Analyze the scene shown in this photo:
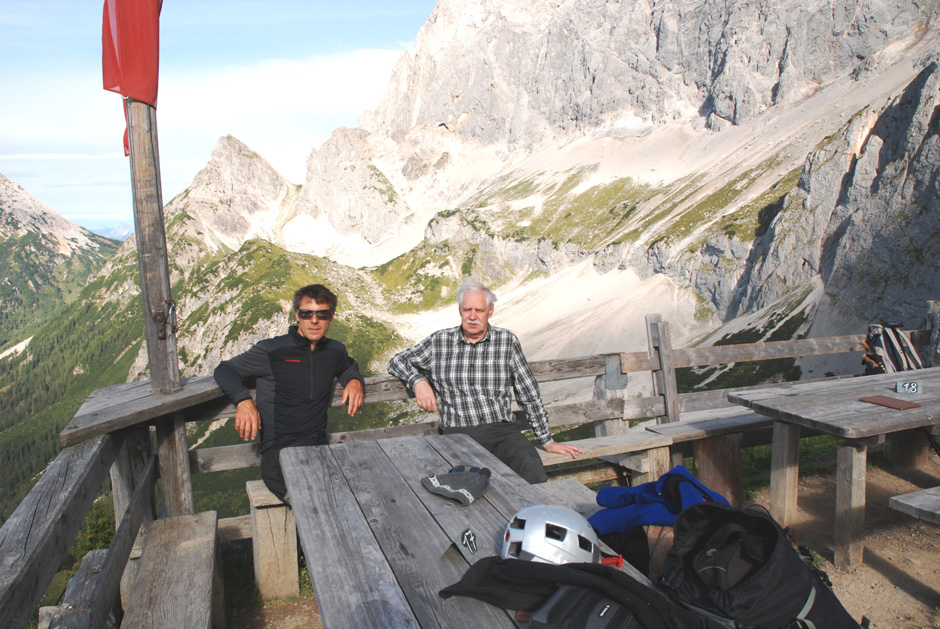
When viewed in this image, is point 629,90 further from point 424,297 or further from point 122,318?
point 122,318

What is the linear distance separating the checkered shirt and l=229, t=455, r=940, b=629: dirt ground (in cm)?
193

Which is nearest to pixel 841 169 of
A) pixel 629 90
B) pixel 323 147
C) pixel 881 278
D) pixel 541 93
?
pixel 881 278

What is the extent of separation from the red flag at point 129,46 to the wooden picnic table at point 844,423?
5.48m

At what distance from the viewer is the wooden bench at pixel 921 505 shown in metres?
3.44

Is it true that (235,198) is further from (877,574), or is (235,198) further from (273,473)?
(877,574)

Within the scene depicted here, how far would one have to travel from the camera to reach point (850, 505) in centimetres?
492

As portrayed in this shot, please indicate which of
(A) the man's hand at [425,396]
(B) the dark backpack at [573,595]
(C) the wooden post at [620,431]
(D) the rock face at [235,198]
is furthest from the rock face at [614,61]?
(B) the dark backpack at [573,595]

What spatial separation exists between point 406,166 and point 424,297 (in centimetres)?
7205

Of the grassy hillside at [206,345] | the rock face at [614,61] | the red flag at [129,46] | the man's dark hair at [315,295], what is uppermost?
the rock face at [614,61]

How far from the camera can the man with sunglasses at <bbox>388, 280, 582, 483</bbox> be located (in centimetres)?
510

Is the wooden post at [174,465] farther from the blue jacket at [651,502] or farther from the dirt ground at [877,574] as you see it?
the blue jacket at [651,502]

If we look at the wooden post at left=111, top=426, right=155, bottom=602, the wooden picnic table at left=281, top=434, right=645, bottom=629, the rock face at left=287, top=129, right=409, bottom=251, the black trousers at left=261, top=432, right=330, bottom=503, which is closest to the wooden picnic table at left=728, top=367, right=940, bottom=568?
the wooden picnic table at left=281, top=434, right=645, bottom=629

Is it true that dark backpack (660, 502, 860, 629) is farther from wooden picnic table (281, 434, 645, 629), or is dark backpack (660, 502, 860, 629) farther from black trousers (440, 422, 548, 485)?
black trousers (440, 422, 548, 485)

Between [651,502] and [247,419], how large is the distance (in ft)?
9.76
